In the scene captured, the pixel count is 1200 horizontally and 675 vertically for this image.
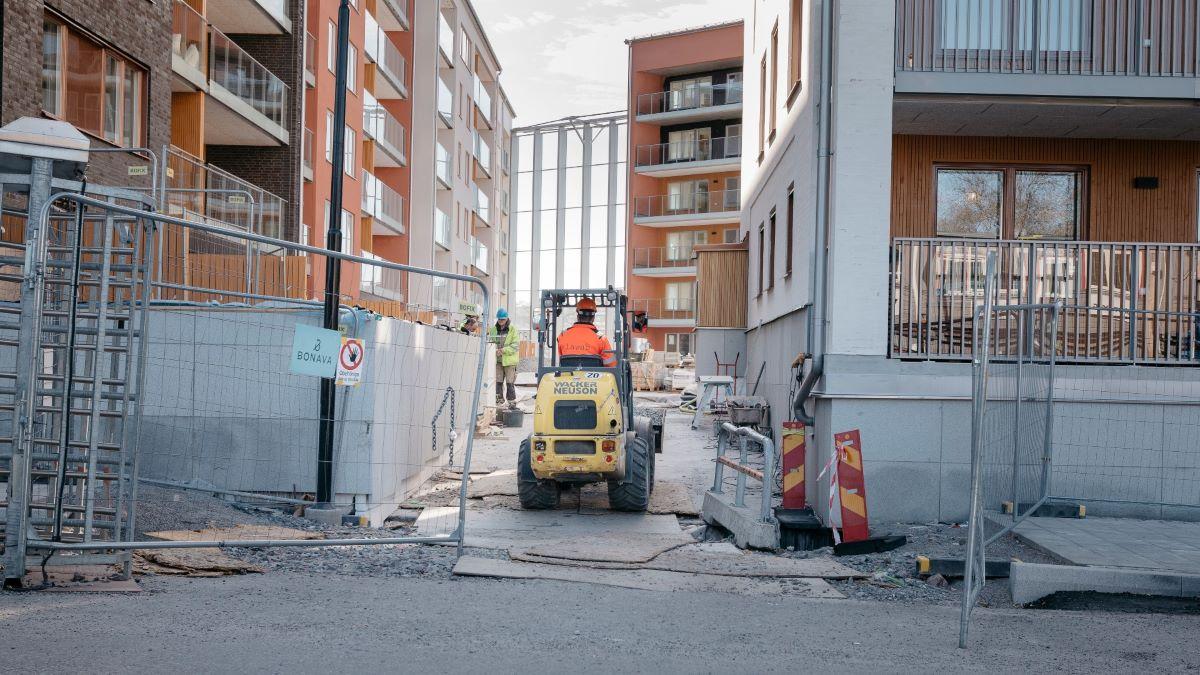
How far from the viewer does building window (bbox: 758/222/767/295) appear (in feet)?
59.4

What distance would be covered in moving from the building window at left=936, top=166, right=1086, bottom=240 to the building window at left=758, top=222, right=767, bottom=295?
4576 millimetres

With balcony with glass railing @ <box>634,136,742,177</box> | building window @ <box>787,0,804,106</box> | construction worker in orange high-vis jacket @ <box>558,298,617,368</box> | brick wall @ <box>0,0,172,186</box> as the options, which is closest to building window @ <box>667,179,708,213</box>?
balcony with glass railing @ <box>634,136,742,177</box>

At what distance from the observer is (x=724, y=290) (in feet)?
72.2

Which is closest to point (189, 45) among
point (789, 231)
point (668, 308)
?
point (789, 231)

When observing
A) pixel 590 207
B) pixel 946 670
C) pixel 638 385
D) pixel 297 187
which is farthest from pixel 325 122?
pixel 590 207

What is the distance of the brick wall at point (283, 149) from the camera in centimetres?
2722

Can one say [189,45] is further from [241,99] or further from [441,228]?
[441,228]

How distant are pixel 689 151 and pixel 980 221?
43899 mm

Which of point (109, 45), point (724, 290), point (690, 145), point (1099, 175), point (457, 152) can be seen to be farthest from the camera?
point (690, 145)

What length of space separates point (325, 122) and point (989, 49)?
79.7ft

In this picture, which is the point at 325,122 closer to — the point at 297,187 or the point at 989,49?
the point at 297,187

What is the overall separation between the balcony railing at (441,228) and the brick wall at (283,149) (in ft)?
60.9

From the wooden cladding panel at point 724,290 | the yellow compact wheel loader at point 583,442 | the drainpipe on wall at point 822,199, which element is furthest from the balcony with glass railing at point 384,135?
the drainpipe on wall at point 822,199

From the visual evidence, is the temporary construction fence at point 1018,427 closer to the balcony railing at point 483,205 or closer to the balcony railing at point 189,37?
the balcony railing at point 189,37
